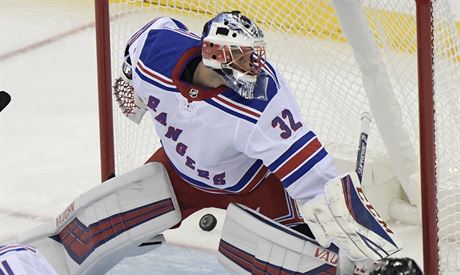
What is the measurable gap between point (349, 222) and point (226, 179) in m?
0.34

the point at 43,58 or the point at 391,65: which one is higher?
the point at 391,65

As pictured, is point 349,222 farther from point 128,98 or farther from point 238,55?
point 128,98

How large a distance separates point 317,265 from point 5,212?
1337 millimetres

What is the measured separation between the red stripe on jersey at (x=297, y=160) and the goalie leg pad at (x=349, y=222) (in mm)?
80

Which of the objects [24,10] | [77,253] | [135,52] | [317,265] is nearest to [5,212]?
[77,253]

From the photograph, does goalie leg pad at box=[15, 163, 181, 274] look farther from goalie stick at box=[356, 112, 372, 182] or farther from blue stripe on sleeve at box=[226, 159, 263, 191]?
goalie stick at box=[356, 112, 372, 182]

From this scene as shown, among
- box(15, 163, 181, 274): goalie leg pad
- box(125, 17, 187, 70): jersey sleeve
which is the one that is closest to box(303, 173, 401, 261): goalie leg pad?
box(15, 163, 181, 274): goalie leg pad

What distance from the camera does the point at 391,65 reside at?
3.59 m

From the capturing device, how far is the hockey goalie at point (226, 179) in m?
2.75

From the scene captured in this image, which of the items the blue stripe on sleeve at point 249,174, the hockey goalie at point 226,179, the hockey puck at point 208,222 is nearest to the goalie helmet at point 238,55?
the hockey goalie at point 226,179

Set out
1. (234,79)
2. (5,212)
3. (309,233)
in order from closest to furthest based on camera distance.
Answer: (234,79)
(309,233)
(5,212)

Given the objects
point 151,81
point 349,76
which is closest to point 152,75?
point 151,81

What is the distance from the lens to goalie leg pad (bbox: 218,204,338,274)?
9.44ft

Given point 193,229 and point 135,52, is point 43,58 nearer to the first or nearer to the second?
point 193,229
